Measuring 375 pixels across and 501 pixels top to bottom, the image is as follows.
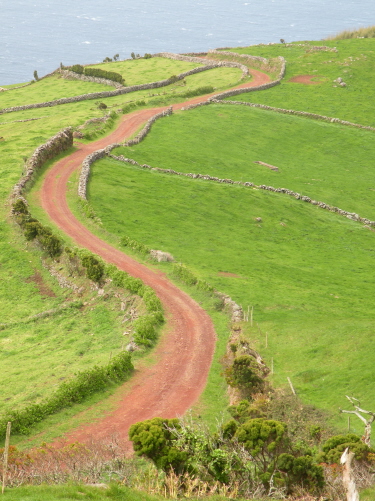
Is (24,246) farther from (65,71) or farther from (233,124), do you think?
(65,71)

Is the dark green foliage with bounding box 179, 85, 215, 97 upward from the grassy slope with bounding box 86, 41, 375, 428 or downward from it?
upward

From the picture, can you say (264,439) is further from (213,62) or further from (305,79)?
(213,62)

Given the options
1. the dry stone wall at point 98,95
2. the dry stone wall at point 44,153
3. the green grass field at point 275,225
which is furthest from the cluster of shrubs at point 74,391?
the dry stone wall at point 98,95

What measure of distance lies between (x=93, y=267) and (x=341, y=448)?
83.2ft

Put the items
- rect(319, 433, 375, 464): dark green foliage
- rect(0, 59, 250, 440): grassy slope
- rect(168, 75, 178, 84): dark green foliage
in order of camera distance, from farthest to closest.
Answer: rect(168, 75, 178, 84): dark green foliage
rect(0, 59, 250, 440): grassy slope
rect(319, 433, 375, 464): dark green foliage

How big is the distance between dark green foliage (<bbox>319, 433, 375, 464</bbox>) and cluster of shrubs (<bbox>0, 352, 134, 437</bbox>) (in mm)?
12251

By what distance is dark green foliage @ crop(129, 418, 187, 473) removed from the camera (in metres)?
21.9

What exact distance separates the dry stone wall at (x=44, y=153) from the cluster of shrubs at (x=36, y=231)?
3640mm

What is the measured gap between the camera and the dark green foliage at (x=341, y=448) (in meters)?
22.2

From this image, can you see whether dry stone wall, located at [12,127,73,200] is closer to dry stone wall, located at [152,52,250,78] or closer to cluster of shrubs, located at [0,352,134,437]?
cluster of shrubs, located at [0,352,134,437]

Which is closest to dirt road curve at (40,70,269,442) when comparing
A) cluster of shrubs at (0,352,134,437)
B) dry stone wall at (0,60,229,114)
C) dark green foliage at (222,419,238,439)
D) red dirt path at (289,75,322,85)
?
cluster of shrubs at (0,352,134,437)

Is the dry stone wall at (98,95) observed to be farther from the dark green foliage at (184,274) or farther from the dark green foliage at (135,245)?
the dark green foliage at (184,274)

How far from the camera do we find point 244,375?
99.7 feet

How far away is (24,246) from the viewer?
50.4m
